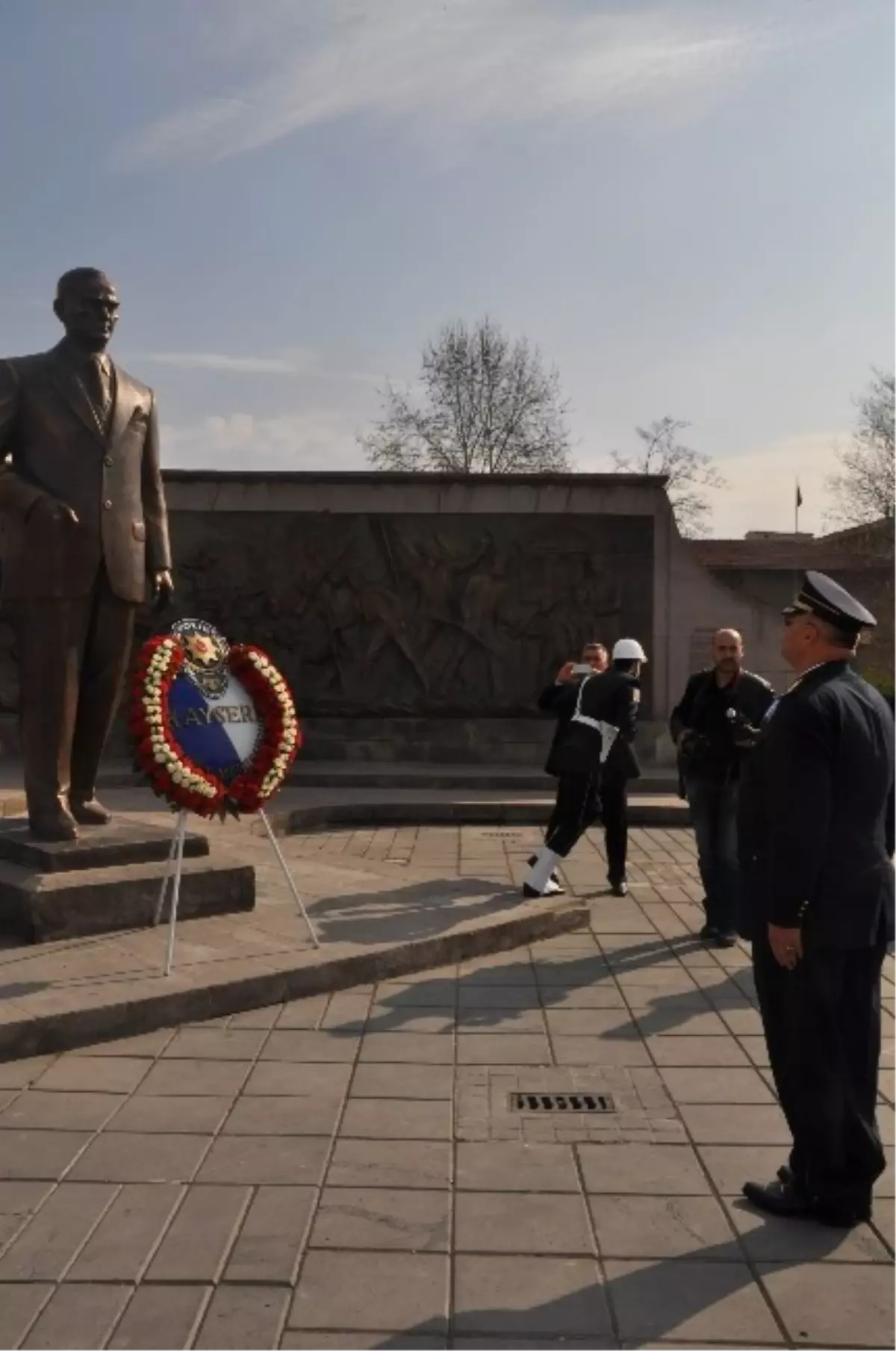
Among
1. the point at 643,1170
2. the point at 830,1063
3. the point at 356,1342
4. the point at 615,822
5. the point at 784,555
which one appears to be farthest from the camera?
the point at 784,555

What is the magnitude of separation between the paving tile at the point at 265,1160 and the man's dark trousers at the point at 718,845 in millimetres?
3667

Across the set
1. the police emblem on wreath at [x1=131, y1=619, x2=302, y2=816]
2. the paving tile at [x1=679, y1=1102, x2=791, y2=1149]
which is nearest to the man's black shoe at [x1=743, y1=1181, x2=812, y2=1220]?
the paving tile at [x1=679, y1=1102, x2=791, y2=1149]

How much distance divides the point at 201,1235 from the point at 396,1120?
104cm

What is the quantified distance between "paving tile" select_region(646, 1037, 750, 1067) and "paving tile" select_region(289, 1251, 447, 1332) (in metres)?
1.97

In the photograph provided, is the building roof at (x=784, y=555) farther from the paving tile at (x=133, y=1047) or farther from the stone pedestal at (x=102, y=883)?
the paving tile at (x=133, y=1047)

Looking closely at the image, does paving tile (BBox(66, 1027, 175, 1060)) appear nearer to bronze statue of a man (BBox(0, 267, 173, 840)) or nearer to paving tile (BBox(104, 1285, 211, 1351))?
bronze statue of a man (BBox(0, 267, 173, 840))

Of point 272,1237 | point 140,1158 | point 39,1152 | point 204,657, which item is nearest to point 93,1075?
point 39,1152

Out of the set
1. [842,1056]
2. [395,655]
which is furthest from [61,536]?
[395,655]

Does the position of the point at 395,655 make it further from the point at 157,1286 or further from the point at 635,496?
the point at 157,1286

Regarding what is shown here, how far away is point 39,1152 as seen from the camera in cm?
389

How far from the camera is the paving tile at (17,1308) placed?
2.78m

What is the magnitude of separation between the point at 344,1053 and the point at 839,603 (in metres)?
2.78

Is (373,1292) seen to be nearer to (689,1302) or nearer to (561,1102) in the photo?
(689,1302)

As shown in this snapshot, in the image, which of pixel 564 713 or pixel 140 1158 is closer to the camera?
pixel 140 1158
